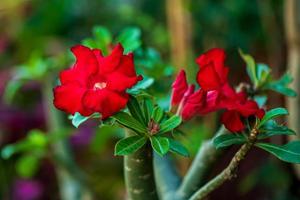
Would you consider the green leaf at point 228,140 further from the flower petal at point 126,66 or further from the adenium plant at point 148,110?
the flower petal at point 126,66

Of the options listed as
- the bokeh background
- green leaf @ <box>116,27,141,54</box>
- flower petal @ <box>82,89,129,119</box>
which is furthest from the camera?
the bokeh background

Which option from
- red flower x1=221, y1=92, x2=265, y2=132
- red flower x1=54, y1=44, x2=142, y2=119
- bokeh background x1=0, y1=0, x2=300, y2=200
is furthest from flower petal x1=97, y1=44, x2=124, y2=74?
bokeh background x1=0, y1=0, x2=300, y2=200

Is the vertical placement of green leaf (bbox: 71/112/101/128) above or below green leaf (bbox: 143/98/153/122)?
above

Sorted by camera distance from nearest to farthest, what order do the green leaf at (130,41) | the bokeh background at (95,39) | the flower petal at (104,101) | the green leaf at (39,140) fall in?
the flower petal at (104,101)
the green leaf at (130,41)
the green leaf at (39,140)
the bokeh background at (95,39)

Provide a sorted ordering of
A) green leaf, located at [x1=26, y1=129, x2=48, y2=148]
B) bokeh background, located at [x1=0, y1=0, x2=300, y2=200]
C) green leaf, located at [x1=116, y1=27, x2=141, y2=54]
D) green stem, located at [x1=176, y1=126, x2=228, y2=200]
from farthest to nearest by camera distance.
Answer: bokeh background, located at [x1=0, y1=0, x2=300, y2=200], green leaf, located at [x1=26, y1=129, x2=48, y2=148], green leaf, located at [x1=116, y1=27, x2=141, y2=54], green stem, located at [x1=176, y1=126, x2=228, y2=200]

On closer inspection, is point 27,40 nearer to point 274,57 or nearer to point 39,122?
point 39,122

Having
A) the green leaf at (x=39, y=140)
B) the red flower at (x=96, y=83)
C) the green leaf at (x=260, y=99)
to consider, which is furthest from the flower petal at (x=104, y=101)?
the green leaf at (x=39, y=140)

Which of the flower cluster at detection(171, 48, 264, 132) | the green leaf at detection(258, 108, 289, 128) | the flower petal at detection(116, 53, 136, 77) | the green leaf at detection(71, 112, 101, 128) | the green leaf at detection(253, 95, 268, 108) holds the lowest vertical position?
the green leaf at detection(253, 95, 268, 108)

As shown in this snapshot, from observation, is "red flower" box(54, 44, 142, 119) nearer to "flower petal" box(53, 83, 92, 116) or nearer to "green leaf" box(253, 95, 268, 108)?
"flower petal" box(53, 83, 92, 116)

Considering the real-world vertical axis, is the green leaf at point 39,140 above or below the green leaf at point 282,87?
below
